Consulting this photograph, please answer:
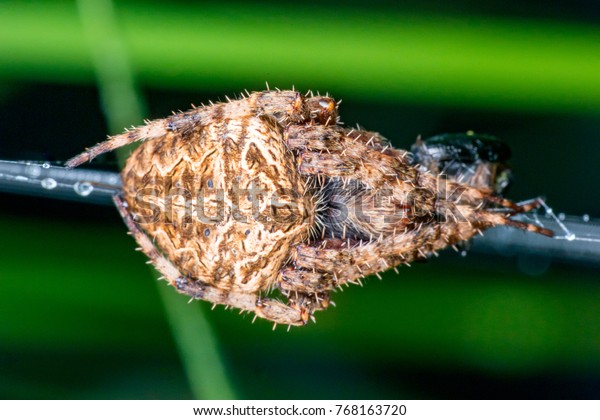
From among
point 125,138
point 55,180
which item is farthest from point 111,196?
point 125,138

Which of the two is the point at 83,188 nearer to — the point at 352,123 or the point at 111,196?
the point at 111,196

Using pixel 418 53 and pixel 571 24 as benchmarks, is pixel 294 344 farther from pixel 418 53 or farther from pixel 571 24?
pixel 571 24

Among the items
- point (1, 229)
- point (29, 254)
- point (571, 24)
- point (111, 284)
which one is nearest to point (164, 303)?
point (111, 284)

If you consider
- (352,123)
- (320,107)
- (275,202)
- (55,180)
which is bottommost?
(275,202)

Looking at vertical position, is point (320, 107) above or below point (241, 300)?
above

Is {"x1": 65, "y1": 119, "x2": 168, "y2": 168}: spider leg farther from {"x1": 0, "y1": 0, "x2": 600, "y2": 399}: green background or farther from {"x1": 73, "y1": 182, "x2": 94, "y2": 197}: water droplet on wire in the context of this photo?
{"x1": 0, "y1": 0, "x2": 600, "y2": 399}: green background
